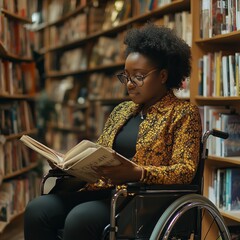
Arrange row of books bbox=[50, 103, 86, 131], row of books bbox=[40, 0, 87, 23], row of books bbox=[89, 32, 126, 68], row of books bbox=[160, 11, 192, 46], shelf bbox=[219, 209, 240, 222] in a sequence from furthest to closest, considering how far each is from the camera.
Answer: row of books bbox=[50, 103, 86, 131] < row of books bbox=[40, 0, 87, 23] < row of books bbox=[89, 32, 126, 68] < row of books bbox=[160, 11, 192, 46] < shelf bbox=[219, 209, 240, 222]

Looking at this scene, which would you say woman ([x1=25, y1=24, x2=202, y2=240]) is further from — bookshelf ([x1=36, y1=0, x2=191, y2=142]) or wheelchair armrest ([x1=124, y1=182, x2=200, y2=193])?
bookshelf ([x1=36, y1=0, x2=191, y2=142])

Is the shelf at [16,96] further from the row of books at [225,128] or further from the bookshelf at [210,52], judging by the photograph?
the row of books at [225,128]

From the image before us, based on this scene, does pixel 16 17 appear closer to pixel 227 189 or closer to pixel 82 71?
pixel 82 71

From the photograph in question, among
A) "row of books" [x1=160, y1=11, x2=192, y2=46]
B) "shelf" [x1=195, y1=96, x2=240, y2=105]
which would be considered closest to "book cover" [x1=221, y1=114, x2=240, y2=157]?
"shelf" [x1=195, y1=96, x2=240, y2=105]

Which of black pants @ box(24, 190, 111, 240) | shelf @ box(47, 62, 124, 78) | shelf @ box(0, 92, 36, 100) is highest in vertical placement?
shelf @ box(47, 62, 124, 78)

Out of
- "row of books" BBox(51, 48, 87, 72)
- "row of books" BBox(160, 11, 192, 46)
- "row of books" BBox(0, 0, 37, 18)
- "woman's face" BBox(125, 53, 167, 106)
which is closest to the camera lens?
"woman's face" BBox(125, 53, 167, 106)

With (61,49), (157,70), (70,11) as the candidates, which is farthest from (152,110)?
(61,49)

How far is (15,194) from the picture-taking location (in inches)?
135

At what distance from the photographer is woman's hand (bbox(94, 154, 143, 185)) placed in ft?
5.10

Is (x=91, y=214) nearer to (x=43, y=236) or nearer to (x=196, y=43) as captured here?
(x=43, y=236)

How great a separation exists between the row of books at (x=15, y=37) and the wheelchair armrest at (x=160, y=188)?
1848mm

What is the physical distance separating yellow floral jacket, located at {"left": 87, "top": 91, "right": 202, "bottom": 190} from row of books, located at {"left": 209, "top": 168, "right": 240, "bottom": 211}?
75cm

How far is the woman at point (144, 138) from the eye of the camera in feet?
5.39

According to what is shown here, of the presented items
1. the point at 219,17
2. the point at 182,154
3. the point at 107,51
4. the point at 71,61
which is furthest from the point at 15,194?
the point at 71,61
